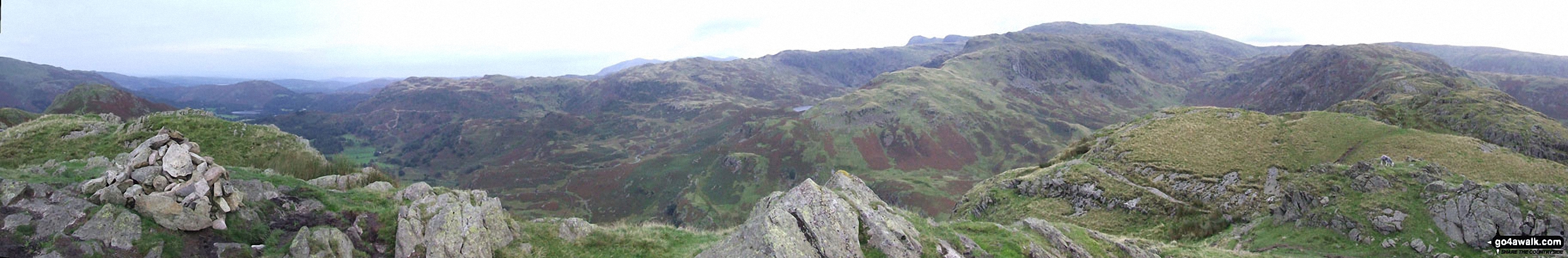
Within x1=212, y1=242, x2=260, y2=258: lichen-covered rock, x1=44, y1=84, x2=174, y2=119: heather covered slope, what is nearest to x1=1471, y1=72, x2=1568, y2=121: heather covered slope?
x1=212, y1=242, x2=260, y2=258: lichen-covered rock

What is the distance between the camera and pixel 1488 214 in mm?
24625

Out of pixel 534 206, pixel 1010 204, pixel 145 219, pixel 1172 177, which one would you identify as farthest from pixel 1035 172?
pixel 534 206

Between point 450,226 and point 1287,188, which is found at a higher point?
point 450,226

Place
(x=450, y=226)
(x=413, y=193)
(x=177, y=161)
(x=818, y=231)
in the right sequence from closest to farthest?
(x=177, y=161)
(x=450, y=226)
(x=818, y=231)
(x=413, y=193)

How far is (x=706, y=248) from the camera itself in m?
19.5

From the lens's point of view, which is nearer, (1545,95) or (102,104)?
(102,104)

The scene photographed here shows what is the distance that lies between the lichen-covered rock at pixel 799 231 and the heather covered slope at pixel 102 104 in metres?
177

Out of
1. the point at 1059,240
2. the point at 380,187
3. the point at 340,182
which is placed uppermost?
the point at 340,182

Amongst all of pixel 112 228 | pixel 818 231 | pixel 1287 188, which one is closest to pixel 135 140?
pixel 112 228

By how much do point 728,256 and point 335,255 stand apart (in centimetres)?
1120

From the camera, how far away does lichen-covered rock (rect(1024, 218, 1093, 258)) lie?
70.0ft

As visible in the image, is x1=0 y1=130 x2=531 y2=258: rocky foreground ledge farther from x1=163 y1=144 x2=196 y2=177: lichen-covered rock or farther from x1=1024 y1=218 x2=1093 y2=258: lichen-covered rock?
x1=1024 y1=218 x2=1093 y2=258: lichen-covered rock
